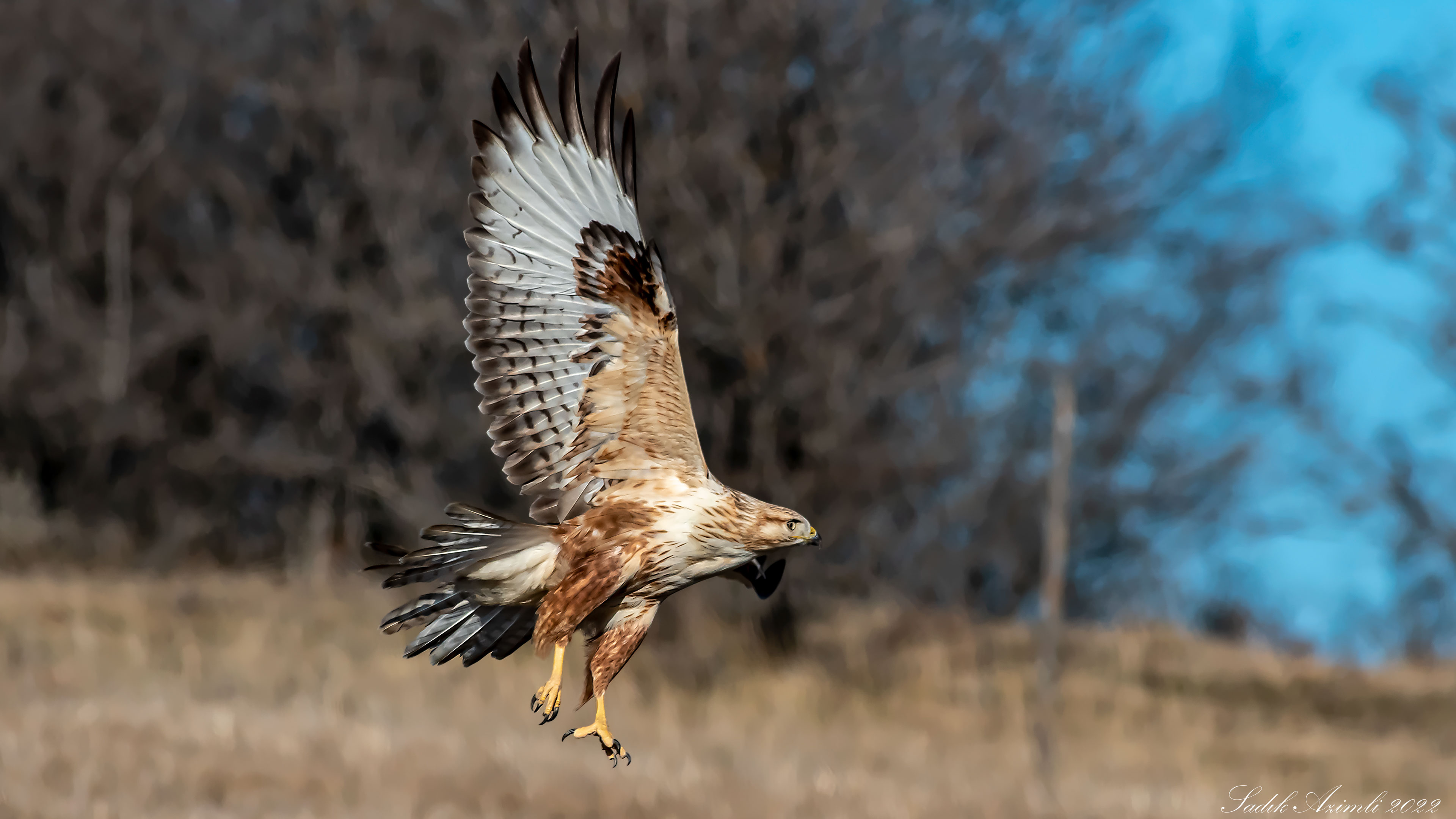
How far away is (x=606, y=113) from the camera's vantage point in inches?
83.3

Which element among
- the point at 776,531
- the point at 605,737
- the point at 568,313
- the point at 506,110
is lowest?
the point at 605,737

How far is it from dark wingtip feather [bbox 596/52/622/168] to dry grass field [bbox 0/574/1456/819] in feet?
20.1

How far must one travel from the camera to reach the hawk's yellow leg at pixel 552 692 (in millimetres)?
1597

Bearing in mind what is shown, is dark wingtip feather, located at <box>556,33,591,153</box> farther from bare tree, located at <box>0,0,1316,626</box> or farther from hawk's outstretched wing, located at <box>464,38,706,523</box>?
bare tree, located at <box>0,0,1316,626</box>

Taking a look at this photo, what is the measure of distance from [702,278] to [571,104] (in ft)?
28.7

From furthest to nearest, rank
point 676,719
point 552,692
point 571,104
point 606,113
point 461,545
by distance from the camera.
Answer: point 676,719
point 571,104
point 606,113
point 461,545
point 552,692

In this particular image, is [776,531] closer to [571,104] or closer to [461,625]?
[461,625]

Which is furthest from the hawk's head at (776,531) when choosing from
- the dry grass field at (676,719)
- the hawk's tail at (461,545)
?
the dry grass field at (676,719)

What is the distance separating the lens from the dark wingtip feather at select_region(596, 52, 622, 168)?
1.86 meters

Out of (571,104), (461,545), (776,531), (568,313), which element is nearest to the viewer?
(776,531)

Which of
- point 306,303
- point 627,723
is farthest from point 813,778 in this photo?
point 306,303

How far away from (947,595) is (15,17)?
1532 cm

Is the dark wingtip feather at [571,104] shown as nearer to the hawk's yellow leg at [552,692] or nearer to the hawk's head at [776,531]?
the hawk's head at [776,531]

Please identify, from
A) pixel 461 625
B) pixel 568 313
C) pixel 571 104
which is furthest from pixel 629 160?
pixel 461 625
